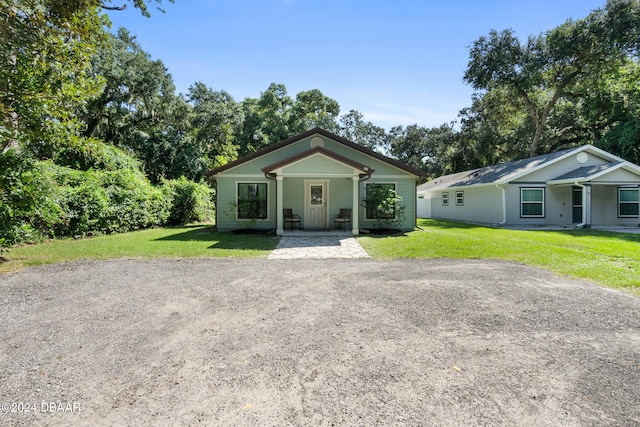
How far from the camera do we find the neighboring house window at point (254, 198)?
13.5 m

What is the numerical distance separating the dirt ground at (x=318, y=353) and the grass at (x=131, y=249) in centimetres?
226

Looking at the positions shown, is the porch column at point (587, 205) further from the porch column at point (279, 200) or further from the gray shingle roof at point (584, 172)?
the porch column at point (279, 200)

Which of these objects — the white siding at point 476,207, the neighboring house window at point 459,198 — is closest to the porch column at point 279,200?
the white siding at point 476,207

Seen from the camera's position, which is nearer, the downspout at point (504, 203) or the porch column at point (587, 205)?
the porch column at point (587, 205)

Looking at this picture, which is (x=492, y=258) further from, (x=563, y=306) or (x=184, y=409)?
(x=184, y=409)

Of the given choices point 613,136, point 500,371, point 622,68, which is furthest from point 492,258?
point 622,68

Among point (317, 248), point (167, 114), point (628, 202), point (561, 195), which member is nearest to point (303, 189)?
point (317, 248)

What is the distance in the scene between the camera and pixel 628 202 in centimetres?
1645

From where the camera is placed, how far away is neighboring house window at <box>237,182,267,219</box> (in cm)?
1353

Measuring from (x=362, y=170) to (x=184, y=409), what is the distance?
10047mm

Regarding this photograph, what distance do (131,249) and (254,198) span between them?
579 cm

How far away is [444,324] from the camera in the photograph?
3.66 metres

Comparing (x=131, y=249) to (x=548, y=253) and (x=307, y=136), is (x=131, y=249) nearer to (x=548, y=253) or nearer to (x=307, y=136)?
(x=307, y=136)

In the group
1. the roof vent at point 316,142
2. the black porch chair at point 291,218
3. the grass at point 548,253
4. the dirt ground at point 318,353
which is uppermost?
the roof vent at point 316,142
